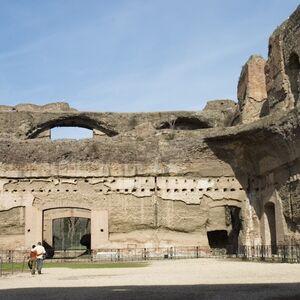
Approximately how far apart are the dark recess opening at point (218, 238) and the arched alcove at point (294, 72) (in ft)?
23.5

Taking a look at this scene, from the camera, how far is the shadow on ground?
6.84m

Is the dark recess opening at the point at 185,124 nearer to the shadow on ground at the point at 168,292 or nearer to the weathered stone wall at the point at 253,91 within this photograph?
the weathered stone wall at the point at 253,91

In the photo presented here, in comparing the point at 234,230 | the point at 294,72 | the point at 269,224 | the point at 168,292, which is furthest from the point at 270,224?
the point at 168,292

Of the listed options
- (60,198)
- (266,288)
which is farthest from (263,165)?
(266,288)

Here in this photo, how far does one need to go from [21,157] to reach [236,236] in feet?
31.4

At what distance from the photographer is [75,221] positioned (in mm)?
42938

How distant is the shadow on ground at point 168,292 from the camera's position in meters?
6.84

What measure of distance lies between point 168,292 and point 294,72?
13.4 m

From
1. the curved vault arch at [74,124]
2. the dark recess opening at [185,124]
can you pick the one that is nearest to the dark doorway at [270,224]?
the dark recess opening at [185,124]

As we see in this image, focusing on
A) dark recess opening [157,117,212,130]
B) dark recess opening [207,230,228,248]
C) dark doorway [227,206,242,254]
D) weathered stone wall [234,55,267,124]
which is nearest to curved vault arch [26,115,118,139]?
dark recess opening [157,117,212,130]

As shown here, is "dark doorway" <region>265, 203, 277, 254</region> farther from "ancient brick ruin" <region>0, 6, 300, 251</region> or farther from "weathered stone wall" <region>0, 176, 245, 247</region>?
"weathered stone wall" <region>0, 176, 245, 247</region>

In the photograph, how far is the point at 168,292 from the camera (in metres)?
7.41

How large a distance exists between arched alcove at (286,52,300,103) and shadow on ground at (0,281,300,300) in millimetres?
11792

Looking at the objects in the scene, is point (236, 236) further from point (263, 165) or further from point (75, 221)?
point (75, 221)
